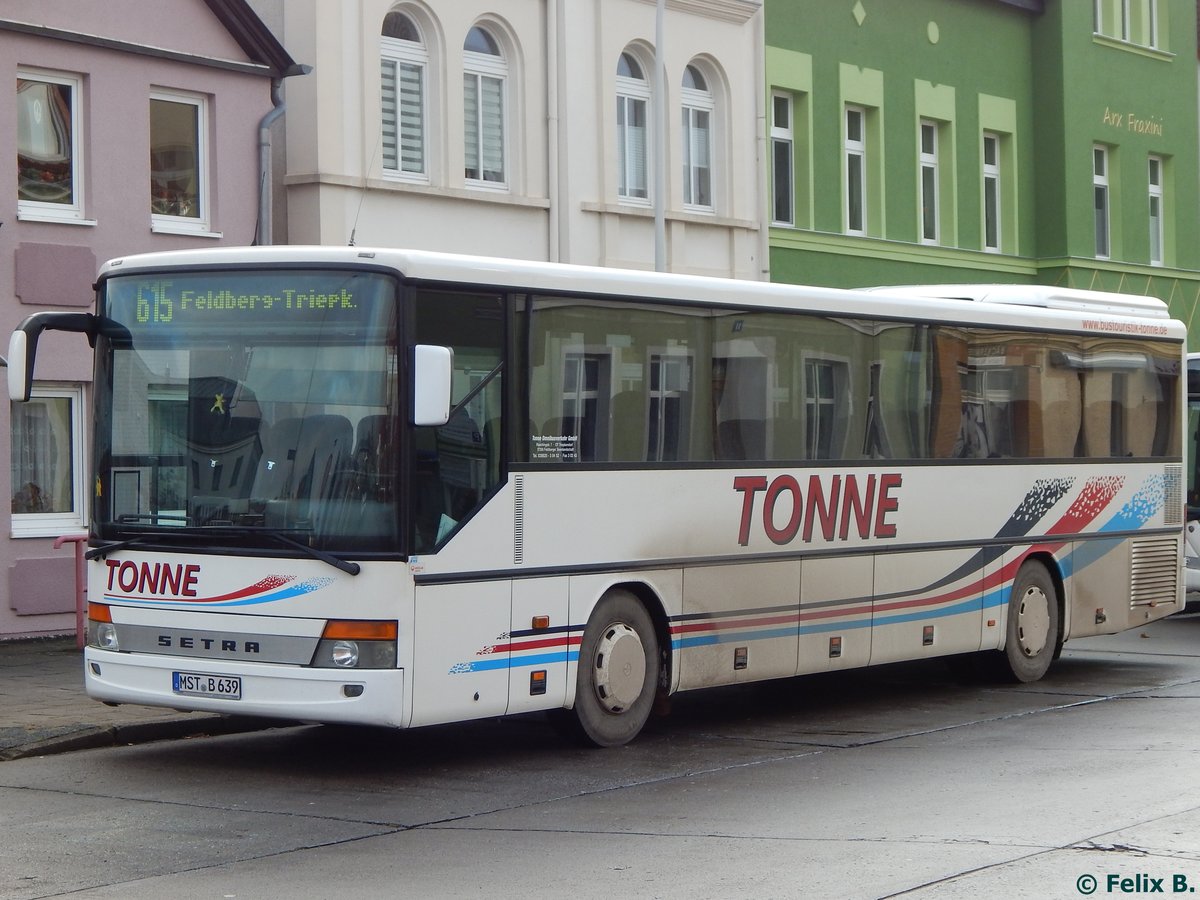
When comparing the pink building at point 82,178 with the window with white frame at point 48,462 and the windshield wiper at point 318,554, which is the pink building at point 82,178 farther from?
the windshield wiper at point 318,554

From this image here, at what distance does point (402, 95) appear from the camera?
2377 centimetres

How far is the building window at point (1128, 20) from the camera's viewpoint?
36875 millimetres

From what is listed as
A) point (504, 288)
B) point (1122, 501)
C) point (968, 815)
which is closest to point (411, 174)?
point (1122, 501)

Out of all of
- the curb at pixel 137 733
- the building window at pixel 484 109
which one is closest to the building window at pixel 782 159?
the building window at pixel 484 109

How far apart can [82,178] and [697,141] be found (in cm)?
1061

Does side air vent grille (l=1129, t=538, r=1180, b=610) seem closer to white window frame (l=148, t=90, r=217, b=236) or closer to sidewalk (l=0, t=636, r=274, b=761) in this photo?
sidewalk (l=0, t=636, r=274, b=761)

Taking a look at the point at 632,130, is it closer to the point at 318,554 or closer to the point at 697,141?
the point at 697,141

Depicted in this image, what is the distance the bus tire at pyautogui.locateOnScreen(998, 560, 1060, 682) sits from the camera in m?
15.9

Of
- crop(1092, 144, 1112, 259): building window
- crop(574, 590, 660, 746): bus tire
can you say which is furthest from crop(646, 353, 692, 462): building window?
crop(1092, 144, 1112, 259): building window

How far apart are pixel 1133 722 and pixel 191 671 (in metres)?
6.24

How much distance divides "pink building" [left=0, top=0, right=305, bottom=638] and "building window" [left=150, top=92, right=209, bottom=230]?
0.05 ft

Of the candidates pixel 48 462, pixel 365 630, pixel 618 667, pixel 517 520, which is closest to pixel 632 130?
pixel 48 462

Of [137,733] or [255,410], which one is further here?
[137,733]

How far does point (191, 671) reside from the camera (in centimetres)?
1101
